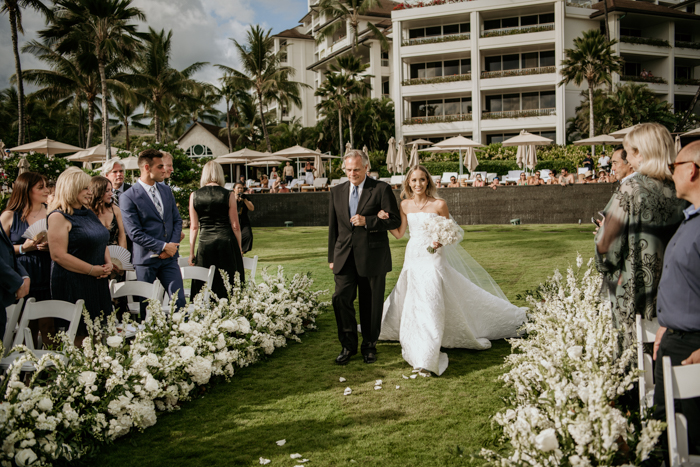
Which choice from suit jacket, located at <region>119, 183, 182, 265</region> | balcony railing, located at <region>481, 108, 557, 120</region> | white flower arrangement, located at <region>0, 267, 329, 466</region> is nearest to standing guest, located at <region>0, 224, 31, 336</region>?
white flower arrangement, located at <region>0, 267, 329, 466</region>

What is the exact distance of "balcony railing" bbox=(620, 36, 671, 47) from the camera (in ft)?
151

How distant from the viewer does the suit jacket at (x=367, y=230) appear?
561 centimetres

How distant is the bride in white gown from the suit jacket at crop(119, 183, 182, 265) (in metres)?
2.62

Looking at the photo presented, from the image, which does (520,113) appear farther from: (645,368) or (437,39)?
(645,368)

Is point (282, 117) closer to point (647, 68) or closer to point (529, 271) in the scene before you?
point (647, 68)

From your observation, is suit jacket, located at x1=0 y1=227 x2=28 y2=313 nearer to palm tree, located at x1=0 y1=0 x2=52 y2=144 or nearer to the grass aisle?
the grass aisle

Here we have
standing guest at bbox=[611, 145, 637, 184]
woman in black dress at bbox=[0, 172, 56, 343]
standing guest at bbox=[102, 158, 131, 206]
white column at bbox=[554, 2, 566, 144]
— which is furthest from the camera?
white column at bbox=[554, 2, 566, 144]

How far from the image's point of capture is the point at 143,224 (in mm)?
6246

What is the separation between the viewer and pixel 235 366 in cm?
570

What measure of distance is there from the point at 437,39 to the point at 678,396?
1829 inches

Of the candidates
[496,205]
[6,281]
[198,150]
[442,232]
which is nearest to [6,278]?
[6,281]

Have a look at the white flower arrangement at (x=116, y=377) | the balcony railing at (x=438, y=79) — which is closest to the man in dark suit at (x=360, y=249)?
the white flower arrangement at (x=116, y=377)

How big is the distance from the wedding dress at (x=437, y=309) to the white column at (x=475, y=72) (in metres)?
39.8

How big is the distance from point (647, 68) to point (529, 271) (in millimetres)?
46789
